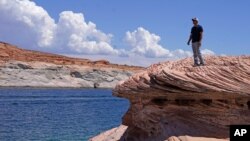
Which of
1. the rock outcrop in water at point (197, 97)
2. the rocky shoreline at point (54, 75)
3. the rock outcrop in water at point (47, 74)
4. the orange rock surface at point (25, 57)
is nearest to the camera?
the rock outcrop in water at point (197, 97)

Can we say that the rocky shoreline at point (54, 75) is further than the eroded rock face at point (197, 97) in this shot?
Yes

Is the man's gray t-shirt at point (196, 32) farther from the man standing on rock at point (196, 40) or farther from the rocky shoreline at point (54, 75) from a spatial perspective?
the rocky shoreline at point (54, 75)

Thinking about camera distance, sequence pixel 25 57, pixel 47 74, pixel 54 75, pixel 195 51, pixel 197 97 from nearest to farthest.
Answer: pixel 197 97 < pixel 195 51 < pixel 47 74 < pixel 54 75 < pixel 25 57

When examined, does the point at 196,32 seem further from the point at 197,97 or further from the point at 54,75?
the point at 54,75

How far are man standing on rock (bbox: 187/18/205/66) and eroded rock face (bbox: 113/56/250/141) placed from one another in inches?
12.2

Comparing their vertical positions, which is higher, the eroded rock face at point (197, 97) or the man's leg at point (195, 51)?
the man's leg at point (195, 51)

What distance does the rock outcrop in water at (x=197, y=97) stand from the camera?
51.7ft

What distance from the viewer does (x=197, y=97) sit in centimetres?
1611

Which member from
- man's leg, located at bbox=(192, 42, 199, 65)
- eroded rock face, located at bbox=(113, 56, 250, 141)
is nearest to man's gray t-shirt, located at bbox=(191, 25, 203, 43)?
man's leg, located at bbox=(192, 42, 199, 65)

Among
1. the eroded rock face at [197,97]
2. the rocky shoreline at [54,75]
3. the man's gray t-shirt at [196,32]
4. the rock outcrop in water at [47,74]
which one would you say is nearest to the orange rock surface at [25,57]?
the rock outcrop in water at [47,74]

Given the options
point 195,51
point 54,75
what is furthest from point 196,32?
point 54,75

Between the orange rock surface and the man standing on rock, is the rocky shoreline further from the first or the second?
the man standing on rock

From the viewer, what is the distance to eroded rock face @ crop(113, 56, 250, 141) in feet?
51.7

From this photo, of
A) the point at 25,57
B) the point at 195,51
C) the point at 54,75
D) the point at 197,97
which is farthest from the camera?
the point at 25,57
